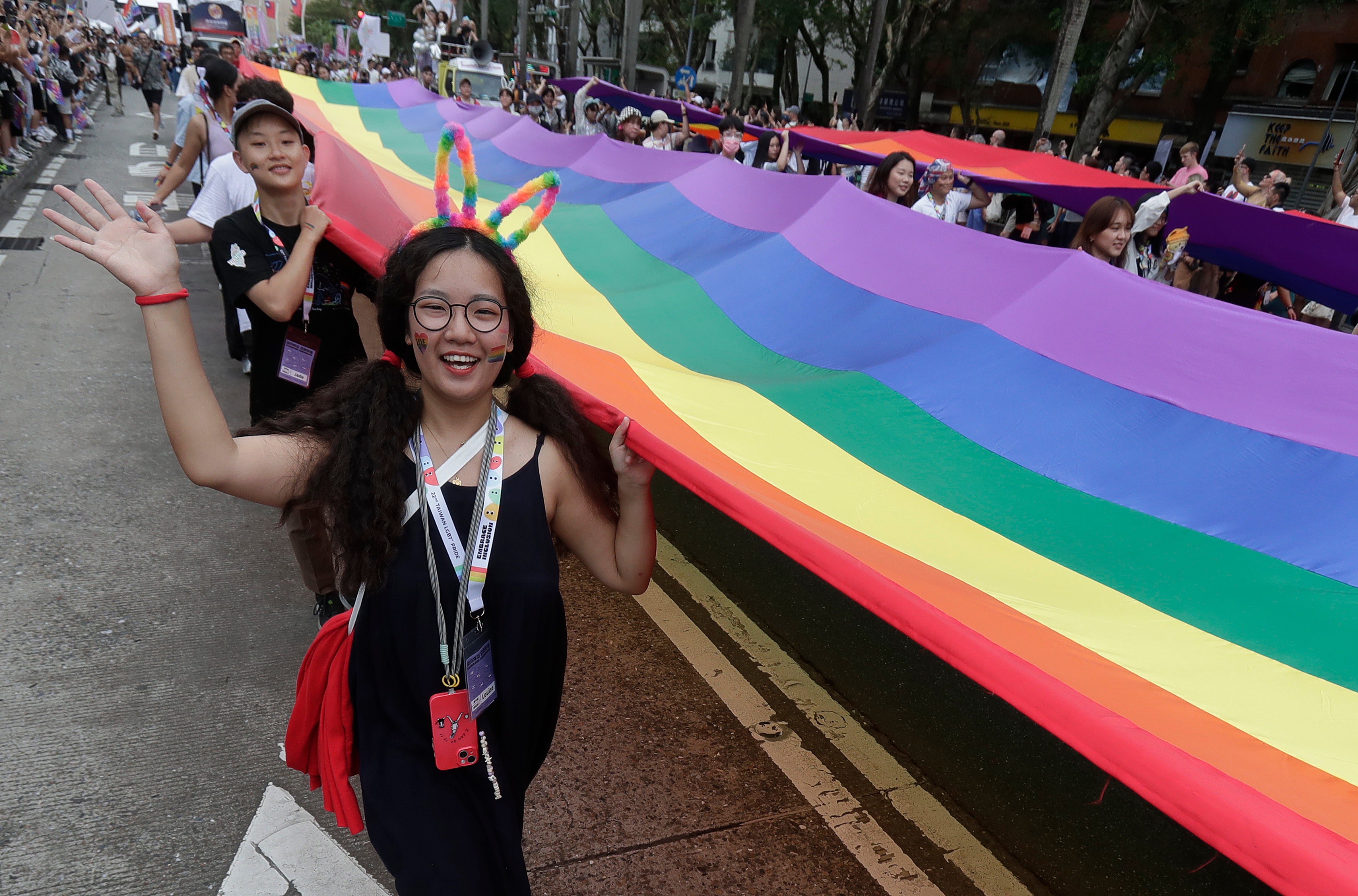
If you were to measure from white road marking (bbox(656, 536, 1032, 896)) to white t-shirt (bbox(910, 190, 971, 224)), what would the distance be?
283cm

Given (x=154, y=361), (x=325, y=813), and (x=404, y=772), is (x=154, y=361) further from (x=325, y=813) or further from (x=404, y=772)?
(x=325, y=813)

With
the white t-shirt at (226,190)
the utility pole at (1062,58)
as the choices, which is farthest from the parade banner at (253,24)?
the white t-shirt at (226,190)

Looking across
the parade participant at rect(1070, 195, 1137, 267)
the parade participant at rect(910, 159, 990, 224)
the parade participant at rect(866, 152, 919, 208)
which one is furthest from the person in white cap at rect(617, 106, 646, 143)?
the parade participant at rect(1070, 195, 1137, 267)

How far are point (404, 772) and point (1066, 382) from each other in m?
2.61

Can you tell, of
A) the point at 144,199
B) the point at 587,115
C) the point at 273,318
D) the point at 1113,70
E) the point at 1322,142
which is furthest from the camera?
the point at 1322,142

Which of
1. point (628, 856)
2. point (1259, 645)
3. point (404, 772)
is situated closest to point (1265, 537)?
point (1259, 645)

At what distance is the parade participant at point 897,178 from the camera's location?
6.66m

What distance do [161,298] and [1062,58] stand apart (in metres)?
20.3

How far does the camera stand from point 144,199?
496 inches

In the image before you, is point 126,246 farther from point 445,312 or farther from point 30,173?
point 30,173

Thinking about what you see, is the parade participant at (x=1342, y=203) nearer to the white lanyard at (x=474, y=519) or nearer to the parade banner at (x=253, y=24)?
the white lanyard at (x=474, y=519)

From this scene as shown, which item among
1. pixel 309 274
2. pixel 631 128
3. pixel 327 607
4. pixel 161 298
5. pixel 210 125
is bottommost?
pixel 327 607

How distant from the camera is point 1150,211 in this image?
701 cm

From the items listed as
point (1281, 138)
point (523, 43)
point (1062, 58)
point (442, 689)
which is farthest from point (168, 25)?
point (442, 689)
